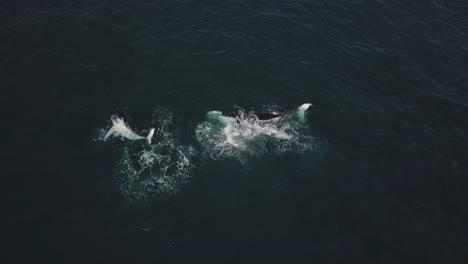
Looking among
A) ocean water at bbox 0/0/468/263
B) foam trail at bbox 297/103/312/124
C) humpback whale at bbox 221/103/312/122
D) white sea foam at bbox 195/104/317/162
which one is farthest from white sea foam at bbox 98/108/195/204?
foam trail at bbox 297/103/312/124

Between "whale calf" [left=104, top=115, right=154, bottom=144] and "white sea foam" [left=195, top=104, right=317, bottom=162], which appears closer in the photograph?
"white sea foam" [left=195, top=104, right=317, bottom=162]

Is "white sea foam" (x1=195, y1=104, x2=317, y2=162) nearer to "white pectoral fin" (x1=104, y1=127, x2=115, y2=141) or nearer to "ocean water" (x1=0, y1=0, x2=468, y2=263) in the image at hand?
"ocean water" (x1=0, y1=0, x2=468, y2=263)

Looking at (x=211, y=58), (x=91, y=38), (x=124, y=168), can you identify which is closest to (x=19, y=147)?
(x=124, y=168)

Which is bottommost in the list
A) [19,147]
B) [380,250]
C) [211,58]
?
[380,250]

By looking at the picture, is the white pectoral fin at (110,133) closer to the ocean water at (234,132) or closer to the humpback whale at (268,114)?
the ocean water at (234,132)

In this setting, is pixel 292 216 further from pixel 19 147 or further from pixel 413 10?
pixel 413 10

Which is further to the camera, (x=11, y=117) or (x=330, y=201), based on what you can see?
(x=11, y=117)

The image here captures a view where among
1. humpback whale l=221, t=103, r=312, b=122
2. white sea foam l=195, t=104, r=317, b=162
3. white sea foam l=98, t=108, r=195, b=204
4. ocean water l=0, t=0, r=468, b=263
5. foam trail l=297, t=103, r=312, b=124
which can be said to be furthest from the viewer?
foam trail l=297, t=103, r=312, b=124
